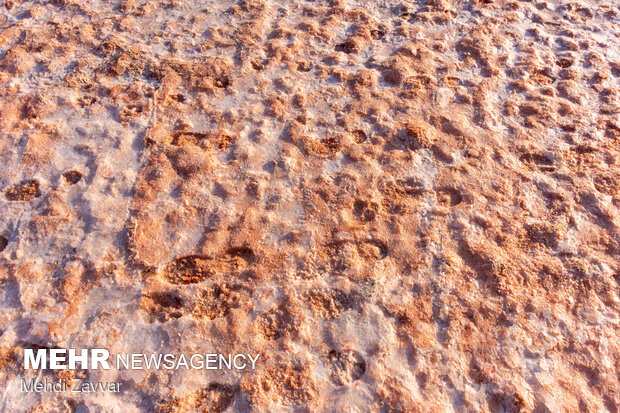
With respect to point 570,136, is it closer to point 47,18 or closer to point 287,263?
point 287,263

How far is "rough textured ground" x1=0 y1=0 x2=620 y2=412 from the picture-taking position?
152 cm

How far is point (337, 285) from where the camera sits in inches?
66.6

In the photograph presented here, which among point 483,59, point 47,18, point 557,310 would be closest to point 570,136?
point 483,59

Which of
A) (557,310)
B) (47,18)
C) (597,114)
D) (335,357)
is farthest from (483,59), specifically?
(47,18)

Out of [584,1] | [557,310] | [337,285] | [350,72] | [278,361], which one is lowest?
[278,361]

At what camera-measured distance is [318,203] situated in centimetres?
192

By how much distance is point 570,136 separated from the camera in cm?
218

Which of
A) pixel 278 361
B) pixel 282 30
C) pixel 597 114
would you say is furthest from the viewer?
pixel 282 30

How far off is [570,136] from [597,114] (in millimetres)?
250

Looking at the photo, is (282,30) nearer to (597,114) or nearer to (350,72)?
(350,72)

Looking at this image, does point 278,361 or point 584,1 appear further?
point 584,1

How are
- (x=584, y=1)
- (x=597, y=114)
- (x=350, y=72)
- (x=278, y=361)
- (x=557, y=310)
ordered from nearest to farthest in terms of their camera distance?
(x=278, y=361) < (x=557, y=310) < (x=597, y=114) < (x=350, y=72) < (x=584, y=1)

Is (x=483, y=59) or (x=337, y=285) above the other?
(x=483, y=59)

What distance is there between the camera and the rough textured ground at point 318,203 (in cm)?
→ 152
